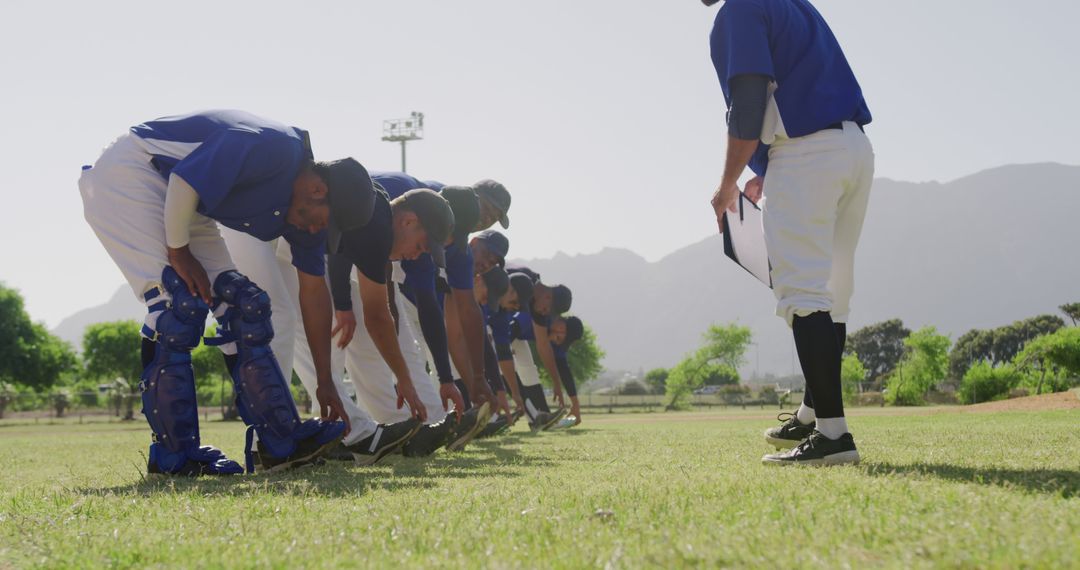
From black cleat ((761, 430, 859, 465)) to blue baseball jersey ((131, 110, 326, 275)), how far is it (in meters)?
2.84

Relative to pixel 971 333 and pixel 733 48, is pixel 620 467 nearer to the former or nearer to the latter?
pixel 733 48

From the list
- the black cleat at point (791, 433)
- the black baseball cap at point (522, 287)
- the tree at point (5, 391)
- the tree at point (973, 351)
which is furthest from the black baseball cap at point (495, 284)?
the tree at point (973, 351)

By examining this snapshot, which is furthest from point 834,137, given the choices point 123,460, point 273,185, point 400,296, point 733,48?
point 123,460

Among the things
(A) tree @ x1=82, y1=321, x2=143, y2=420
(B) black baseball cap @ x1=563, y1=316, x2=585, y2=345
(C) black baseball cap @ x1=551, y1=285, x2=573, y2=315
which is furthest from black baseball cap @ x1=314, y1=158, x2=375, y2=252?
(A) tree @ x1=82, y1=321, x2=143, y2=420

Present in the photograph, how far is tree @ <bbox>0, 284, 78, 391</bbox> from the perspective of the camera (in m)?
49.2

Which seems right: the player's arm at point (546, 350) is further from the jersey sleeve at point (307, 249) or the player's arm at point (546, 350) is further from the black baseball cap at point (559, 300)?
the jersey sleeve at point (307, 249)

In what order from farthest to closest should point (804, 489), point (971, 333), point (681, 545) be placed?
point (971, 333) < point (804, 489) < point (681, 545)

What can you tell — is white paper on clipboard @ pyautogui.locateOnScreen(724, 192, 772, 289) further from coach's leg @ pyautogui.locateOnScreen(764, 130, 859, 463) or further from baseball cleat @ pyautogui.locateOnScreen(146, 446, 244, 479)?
baseball cleat @ pyautogui.locateOnScreen(146, 446, 244, 479)

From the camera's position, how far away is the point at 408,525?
2439 millimetres

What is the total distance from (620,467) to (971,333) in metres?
125

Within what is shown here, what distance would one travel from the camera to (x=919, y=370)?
3969 centimetres

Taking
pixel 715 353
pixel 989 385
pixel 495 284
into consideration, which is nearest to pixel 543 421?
pixel 495 284

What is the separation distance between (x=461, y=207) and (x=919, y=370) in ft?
121

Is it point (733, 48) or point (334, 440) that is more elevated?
point (733, 48)
